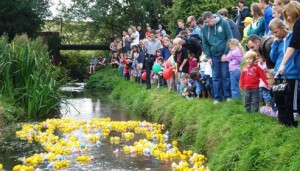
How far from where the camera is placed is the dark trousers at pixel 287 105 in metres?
7.49

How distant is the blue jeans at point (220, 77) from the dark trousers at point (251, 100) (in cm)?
158

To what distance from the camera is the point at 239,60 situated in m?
11.0

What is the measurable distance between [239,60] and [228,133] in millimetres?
2747

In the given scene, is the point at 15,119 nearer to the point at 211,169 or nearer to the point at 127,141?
the point at 127,141

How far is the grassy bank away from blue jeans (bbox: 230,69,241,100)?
0.39 m

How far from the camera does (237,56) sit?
1091 cm

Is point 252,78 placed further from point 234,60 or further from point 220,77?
point 220,77

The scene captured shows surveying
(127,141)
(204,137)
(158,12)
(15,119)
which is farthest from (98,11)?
(204,137)

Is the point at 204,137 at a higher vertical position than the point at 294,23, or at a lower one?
lower

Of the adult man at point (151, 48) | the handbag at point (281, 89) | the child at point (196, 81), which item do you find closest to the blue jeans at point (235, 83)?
the child at point (196, 81)

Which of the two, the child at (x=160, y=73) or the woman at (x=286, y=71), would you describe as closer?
the woman at (x=286, y=71)

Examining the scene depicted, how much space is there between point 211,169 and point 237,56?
341 centimetres

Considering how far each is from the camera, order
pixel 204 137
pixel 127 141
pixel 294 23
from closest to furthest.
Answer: pixel 294 23
pixel 204 137
pixel 127 141

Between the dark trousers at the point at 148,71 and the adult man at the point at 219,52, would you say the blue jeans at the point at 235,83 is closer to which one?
the adult man at the point at 219,52
